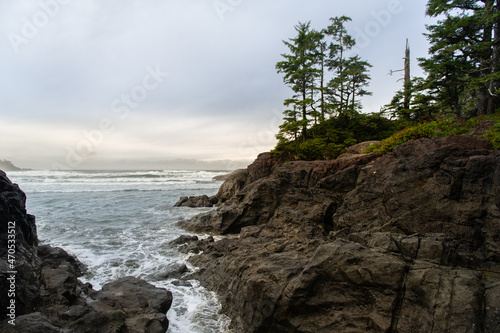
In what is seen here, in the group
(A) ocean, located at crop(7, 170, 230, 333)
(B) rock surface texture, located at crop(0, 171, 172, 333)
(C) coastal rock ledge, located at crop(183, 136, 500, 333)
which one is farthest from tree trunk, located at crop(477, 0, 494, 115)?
(B) rock surface texture, located at crop(0, 171, 172, 333)

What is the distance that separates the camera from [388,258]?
463 centimetres

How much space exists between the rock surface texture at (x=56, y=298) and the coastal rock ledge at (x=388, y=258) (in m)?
1.96

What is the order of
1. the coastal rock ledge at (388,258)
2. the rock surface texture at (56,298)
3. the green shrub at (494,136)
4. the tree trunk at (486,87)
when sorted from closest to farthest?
the rock surface texture at (56,298) < the coastal rock ledge at (388,258) < the green shrub at (494,136) < the tree trunk at (486,87)

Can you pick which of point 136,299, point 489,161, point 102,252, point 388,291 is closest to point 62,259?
point 102,252

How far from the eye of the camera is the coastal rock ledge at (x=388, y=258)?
4102mm

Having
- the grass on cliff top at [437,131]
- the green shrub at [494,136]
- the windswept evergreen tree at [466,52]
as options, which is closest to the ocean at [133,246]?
the green shrub at [494,136]

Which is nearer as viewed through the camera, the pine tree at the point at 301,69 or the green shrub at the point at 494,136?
the green shrub at the point at 494,136

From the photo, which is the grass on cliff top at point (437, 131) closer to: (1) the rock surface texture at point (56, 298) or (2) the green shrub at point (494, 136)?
(2) the green shrub at point (494, 136)

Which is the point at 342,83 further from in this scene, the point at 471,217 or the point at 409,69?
the point at 471,217

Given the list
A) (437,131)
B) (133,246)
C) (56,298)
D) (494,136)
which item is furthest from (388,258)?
(133,246)

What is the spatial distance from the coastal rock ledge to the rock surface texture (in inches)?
77.1

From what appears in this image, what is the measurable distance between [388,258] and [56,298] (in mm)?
7071

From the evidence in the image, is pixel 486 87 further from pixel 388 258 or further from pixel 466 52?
pixel 388 258

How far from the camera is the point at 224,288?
7.07 meters
